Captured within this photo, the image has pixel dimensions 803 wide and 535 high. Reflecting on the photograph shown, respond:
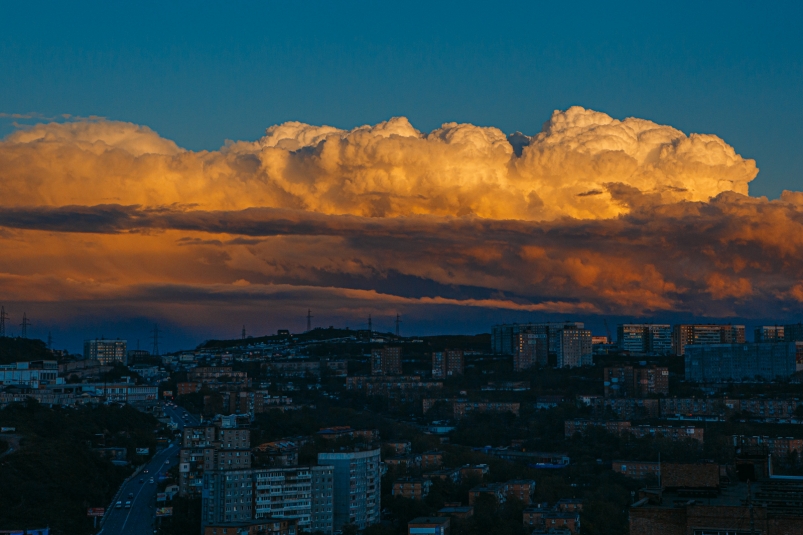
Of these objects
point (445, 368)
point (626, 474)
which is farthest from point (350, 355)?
point (626, 474)

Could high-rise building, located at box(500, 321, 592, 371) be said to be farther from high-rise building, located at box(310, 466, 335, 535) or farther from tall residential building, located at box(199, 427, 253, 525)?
tall residential building, located at box(199, 427, 253, 525)

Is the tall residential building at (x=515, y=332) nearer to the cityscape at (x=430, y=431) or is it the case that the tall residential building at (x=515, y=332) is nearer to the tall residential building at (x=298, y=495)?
the cityscape at (x=430, y=431)

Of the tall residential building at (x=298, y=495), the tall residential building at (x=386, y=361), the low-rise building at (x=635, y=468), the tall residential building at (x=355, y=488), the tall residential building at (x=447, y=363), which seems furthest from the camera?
the tall residential building at (x=386, y=361)

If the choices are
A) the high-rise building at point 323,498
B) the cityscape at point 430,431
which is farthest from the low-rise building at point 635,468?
the high-rise building at point 323,498

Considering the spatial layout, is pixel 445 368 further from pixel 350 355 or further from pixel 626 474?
pixel 626 474

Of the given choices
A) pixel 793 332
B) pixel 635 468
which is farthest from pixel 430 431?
pixel 793 332

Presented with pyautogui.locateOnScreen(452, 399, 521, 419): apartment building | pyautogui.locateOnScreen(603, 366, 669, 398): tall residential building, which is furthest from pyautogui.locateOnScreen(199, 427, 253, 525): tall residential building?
pyautogui.locateOnScreen(603, 366, 669, 398): tall residential building

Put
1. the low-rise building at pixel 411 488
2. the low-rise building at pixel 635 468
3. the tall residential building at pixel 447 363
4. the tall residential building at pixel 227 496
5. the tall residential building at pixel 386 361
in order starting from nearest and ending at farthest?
the tall residential building at pixel 227 496, the low-rise building at pixel 411 488, the low-rise building at pixel 635 468, the tall residential building at pixel 447 363, the tall residential building at pixel 386 361
